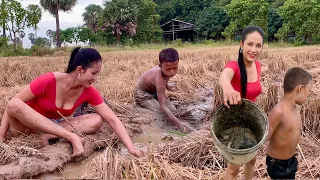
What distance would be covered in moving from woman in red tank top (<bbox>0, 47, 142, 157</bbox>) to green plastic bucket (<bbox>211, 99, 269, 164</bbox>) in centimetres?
102

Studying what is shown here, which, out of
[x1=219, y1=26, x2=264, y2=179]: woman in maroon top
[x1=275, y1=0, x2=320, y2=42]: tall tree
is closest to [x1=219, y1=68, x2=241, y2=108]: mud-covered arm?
[x1=219, y1=26, x2=264, y2=179]: woman in maroon top

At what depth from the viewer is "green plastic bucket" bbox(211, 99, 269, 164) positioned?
210 cm

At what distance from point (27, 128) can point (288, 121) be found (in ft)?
8.78

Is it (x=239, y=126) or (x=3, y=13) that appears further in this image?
(x=3, y=13)

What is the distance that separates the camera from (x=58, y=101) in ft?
11.8

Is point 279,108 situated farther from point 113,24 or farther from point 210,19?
point 210,19

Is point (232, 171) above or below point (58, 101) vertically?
below

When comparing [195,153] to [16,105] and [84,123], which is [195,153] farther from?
[16,105]

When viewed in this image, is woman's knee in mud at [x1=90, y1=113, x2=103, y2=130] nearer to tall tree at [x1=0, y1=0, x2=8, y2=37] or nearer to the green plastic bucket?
the green plastic bucket

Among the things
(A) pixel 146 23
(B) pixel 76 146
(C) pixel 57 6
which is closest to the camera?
(B) pixel 76 146

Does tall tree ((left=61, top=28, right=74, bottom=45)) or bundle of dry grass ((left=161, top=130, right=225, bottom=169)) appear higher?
tall tree ((left=61, top=28, right=74, bottom=45))

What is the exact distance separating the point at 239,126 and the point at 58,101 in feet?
6.33

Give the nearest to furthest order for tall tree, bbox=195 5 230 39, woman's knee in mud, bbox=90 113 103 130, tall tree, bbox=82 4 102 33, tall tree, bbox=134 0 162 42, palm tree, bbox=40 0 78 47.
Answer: woman's knee in mud, bbox=90 113 103 130, palm tree, bbox=40 0 78 47, tall tree, bbox=134 0 162 42, tall tree, bbox=195 5 230 39, tall tree, bbox=82 4 102 33

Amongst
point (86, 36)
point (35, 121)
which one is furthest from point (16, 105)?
point (86, 36)
